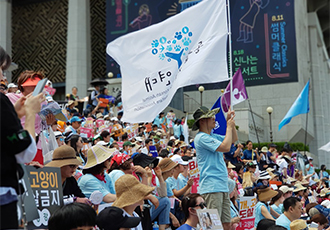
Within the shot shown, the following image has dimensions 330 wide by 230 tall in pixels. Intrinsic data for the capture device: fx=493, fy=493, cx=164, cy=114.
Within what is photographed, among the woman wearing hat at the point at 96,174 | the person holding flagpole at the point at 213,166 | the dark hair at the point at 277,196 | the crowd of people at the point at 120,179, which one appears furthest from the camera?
the dark hair at the point at 277,196

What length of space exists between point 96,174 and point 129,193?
974mm

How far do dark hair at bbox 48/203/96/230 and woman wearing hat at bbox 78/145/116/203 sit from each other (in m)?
1.85

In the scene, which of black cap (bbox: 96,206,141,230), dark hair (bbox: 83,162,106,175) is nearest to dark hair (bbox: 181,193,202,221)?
dark hair (bbox: 83,162,106,175)

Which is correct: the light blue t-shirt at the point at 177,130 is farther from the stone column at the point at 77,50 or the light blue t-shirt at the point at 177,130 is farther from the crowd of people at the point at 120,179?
the stone column at the point at 77,50

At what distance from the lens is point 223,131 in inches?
349

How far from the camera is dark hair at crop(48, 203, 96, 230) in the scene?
3.50 metres

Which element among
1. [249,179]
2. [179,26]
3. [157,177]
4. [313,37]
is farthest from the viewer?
[313,37]

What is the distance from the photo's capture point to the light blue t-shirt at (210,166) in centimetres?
611

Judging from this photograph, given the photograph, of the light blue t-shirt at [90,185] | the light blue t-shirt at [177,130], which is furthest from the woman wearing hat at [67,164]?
the light blue t-shirt at [177,130]

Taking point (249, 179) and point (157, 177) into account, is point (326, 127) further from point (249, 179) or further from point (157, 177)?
point (157, 177)

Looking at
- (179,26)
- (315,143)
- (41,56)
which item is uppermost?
(41,56)

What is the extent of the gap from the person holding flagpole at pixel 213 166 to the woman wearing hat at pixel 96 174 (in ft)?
3.99

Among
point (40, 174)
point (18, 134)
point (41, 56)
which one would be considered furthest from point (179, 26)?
point (41, 56)

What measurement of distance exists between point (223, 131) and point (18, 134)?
640cm
